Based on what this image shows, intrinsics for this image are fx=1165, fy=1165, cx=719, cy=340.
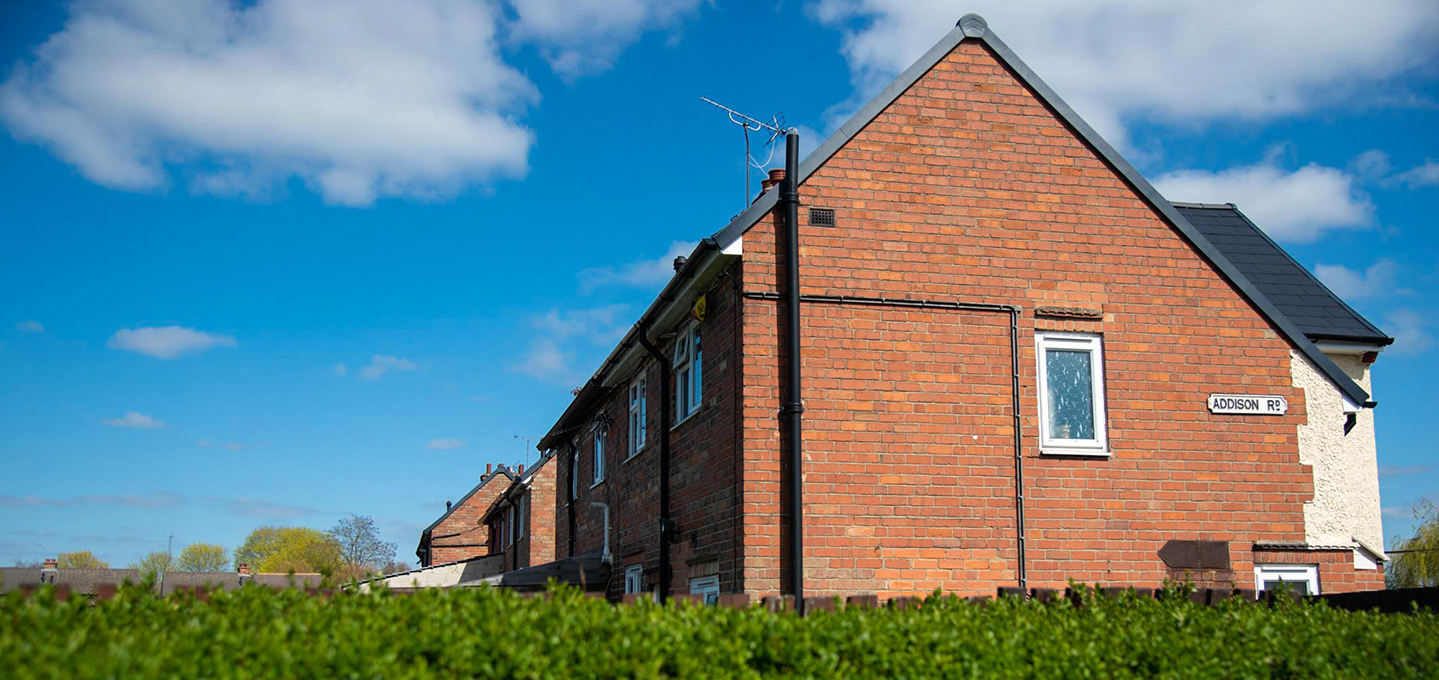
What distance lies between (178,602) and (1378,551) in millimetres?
12257

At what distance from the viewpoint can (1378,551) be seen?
12867 mm

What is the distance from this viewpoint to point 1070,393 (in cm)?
1252

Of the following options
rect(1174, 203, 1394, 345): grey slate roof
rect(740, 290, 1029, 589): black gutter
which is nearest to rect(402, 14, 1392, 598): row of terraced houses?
rect(740, 290, 1029, 589): black gutter

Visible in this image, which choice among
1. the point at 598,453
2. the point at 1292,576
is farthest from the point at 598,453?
the point at 1292,576

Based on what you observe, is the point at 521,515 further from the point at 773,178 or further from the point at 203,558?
the point at 203,558

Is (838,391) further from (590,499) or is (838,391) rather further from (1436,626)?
(590,499)

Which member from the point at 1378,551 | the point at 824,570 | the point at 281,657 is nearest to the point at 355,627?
the point at 281,657

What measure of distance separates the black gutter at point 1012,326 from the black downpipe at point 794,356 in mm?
256

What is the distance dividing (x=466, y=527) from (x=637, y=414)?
120 ft

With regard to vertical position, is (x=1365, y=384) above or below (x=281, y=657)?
above

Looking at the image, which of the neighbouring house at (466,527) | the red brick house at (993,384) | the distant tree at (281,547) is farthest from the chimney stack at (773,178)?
the distant tree at (281,547)

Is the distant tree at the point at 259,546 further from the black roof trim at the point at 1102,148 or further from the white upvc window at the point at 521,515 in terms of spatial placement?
the black roof trim at the point at 1102,148

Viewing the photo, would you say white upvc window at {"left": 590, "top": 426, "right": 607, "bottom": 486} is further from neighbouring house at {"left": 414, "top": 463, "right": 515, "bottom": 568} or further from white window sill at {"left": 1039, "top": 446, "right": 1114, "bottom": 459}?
neighbouring house at {"left": 414, "top": 463, "right": 515, "bottom": 568}

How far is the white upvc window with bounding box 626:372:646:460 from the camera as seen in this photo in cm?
1685
